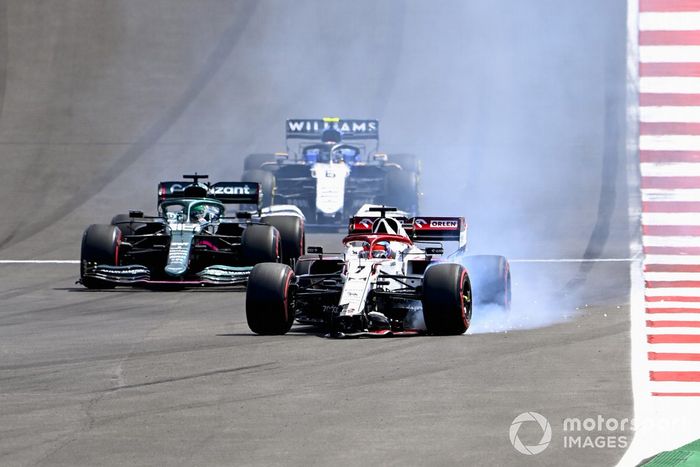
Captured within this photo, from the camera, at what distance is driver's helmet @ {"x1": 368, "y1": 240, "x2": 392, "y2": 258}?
687 inches

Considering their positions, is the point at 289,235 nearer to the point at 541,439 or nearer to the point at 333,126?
the point at 333,126

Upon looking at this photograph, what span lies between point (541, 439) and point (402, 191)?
20.8 metres

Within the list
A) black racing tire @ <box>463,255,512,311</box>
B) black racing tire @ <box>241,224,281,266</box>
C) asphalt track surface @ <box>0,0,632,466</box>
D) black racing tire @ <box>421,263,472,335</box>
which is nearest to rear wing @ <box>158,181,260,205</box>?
black racing tire @ <box>241,224,281,266</box>

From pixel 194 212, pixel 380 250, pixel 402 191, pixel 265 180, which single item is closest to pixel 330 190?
pixel 265 180

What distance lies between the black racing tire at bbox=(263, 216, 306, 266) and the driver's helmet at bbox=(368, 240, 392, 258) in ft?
20.3

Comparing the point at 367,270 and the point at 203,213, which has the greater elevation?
the point at 203,213

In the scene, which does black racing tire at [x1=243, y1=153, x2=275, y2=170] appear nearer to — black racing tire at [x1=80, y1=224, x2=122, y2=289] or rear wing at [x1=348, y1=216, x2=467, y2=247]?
black racing tire at [x1=80, y1=224, x2=122, y2=289]

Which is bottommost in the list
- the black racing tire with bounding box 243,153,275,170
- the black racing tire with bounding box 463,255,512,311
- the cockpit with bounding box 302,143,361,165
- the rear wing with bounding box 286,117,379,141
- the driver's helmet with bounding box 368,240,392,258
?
the black racing tire with bounding box 463,255,512,311

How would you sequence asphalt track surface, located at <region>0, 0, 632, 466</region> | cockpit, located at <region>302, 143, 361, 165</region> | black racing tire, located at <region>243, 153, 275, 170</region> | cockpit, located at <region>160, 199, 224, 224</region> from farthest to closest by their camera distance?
black racing tire, located at <region>243, 153, 275, 170</region>
cockpit, located at <region>302, 143, 361, 165</region>
cockpit, located at <region>160, 199, 224, 224</region>
asphalt track surface, located at <region>0, 0, 632, 466</region>

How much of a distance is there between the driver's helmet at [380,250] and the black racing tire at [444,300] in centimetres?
132

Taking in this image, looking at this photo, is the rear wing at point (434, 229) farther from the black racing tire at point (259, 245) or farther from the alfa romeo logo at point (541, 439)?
the alfa romeo logo at point (541, 439)

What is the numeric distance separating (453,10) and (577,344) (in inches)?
1380

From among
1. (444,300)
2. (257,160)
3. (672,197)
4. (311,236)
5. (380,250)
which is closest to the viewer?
(444,300)

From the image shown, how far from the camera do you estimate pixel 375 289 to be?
16625 mm
